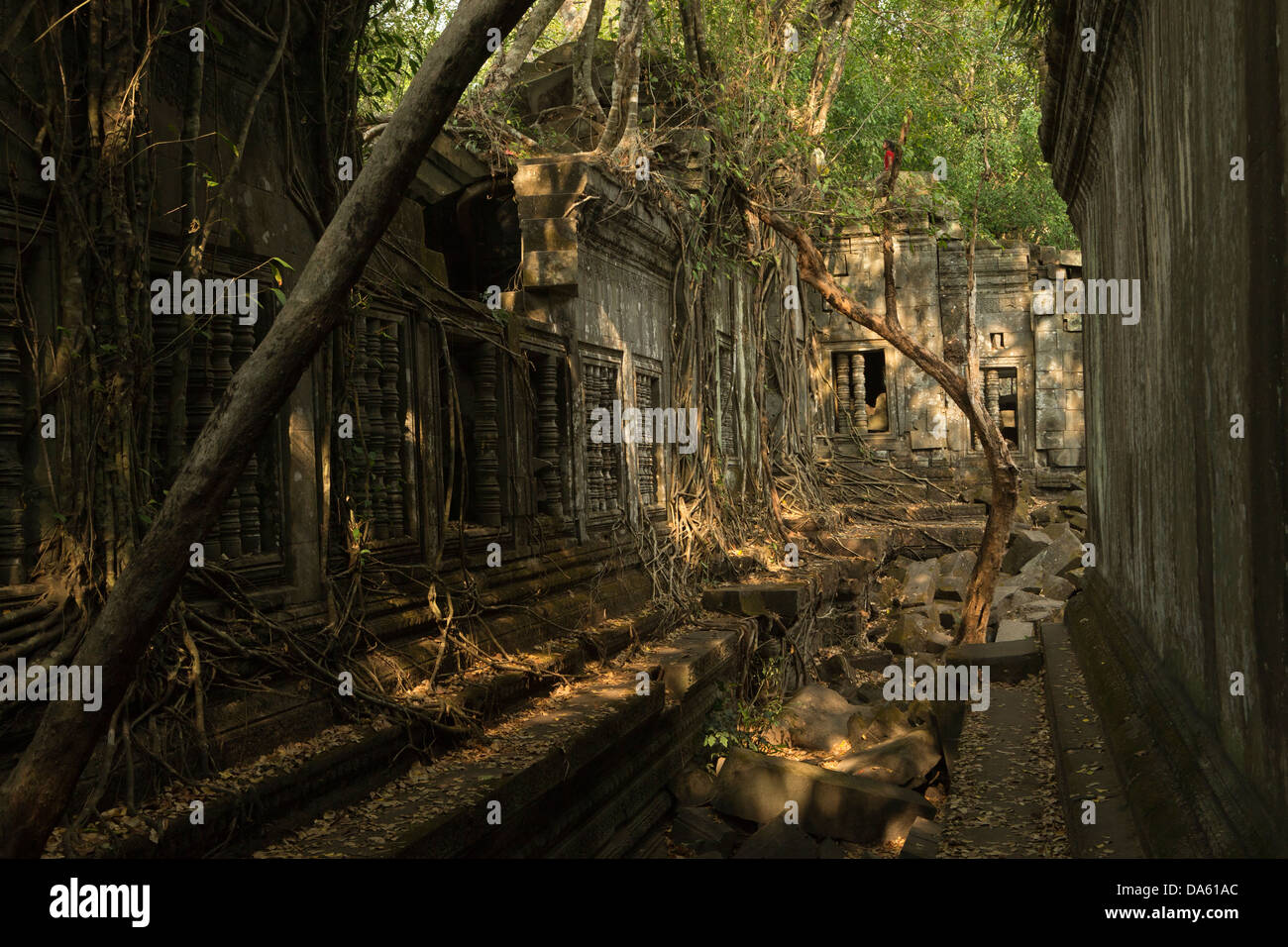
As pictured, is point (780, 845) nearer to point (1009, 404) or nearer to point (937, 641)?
point (937, 641)

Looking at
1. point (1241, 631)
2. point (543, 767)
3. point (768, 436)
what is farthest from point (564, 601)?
point (768, 436)

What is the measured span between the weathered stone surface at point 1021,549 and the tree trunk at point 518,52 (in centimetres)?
794

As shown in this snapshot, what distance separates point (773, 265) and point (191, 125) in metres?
9.33

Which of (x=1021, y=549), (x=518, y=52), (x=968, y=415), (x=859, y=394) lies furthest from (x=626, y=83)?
(x=859, y=394)

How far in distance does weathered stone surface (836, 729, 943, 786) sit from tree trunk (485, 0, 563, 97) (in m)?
5.45

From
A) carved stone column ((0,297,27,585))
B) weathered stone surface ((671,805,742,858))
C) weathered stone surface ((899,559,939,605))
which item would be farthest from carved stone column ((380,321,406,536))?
weathered stone surface ((899,559,939,605))

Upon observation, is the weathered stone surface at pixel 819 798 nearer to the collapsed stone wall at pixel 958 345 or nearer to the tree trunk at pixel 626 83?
the tree trunk at pixel 626 83

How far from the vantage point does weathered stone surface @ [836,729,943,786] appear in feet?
20.0

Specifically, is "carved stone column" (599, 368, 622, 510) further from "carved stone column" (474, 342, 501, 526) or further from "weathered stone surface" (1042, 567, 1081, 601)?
"weathered stone surface" (1042, 567, 1081, 601)

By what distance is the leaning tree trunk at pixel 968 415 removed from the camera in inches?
348

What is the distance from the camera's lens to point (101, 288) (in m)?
3.69

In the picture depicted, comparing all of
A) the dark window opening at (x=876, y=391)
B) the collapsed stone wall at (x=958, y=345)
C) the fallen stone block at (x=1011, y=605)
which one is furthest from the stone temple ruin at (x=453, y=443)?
the dark window opening at (x=876, y=391)

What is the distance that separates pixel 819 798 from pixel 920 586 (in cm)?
706

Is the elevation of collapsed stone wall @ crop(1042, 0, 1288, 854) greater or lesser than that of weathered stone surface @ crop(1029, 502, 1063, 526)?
greater
